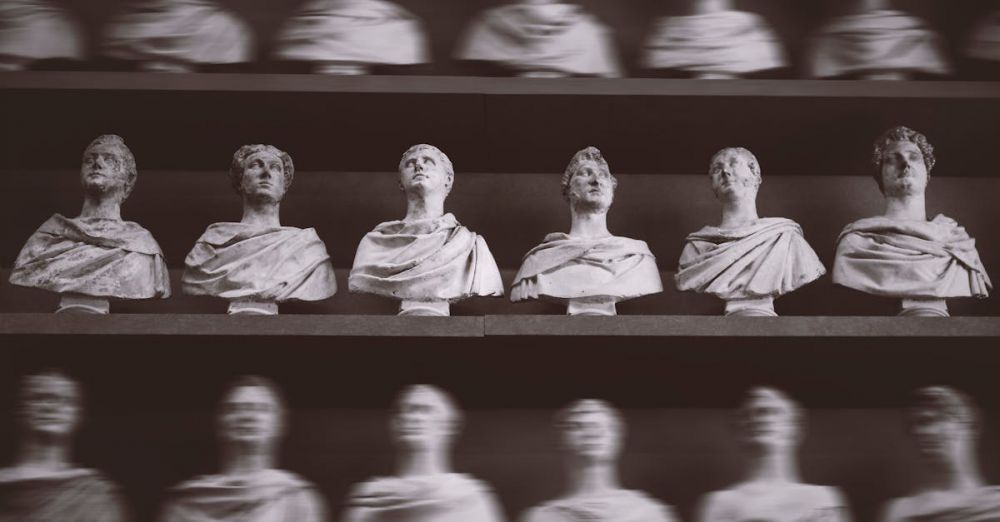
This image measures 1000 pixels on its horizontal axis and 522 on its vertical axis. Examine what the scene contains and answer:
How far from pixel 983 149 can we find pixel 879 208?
14.2 inches

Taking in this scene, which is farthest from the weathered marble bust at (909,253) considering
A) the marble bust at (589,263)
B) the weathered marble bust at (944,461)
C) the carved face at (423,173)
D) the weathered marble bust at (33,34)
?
the weathered marble bust at (33,34)

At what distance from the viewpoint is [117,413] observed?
3947 mm

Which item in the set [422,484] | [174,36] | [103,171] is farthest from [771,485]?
[174,36]

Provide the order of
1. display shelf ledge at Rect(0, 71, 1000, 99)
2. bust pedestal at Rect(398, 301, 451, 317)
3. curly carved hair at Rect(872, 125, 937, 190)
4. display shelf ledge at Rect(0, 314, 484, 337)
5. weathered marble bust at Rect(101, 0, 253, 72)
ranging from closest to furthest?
display shelf ledge at Rect(0, 314, 484, 337), bust pedestal at Rect(398, 301, 451, 317), display shelf ledge at Rect(0, 71, 1000, 99), curly carved hair at Rect(872, 125, 937, 190), weathered marble bust at Rect(101, 0, 253, 72)

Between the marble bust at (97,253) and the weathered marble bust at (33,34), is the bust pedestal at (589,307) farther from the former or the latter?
the weathered marble bust at (33,34)

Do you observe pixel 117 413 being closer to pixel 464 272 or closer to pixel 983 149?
pixel 464 272

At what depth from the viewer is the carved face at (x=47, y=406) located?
11.5ft

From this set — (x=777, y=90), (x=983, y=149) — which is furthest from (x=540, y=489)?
(x=983, y=149)

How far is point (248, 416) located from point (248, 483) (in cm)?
17

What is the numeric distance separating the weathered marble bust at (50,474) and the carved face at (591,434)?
122cm

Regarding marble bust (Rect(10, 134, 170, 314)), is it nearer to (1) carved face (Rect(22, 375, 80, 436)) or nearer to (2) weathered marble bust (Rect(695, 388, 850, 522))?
(1) carved face (Rect(22, 375, 80, 436))

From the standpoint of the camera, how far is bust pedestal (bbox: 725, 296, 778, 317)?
12.2 ft

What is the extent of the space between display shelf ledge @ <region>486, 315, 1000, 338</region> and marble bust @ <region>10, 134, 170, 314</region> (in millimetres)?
999

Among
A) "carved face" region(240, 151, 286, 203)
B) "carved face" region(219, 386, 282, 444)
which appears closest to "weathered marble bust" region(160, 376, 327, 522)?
"carved face" region(219, 386, 282, 444)
